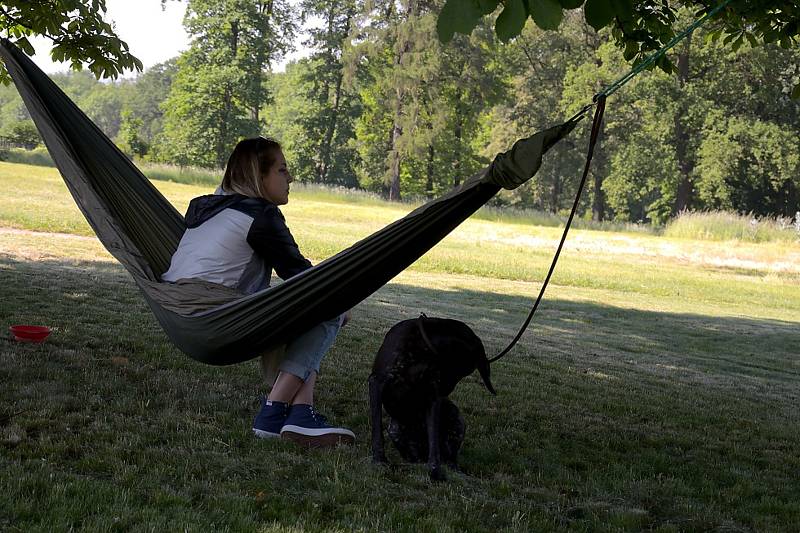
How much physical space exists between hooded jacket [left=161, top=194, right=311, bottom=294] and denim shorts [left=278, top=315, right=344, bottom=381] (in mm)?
271

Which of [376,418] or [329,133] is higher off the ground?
[329,133]

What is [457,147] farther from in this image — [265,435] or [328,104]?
[265,435]

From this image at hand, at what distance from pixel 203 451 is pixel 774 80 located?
36.0 m

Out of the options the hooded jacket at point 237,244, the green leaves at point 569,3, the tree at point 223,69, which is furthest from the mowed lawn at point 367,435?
the tree at point 223,69

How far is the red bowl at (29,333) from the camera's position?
4.82 meters

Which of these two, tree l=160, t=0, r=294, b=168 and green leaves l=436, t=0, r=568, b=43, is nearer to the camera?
green leaves l=436, t=0, r=568, b=43

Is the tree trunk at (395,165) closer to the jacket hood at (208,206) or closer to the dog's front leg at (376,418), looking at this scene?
the jacket hood at (208,206)

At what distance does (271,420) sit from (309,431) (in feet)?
0.60

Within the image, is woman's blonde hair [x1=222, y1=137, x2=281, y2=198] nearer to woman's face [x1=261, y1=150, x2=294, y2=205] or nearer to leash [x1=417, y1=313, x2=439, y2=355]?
woman's face [x1=261, y1=150, x2=294, y2=205]

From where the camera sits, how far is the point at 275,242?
11.1ft

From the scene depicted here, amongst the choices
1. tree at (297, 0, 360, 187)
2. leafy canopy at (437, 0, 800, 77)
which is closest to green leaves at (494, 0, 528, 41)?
leafy canopy at (437, 0, 800, 77)

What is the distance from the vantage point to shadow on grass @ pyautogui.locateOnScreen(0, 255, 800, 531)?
2641 mm

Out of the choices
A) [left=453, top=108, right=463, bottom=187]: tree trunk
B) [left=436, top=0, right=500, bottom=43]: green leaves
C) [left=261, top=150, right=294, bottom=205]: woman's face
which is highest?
[left=453, top=108, right=463, bottom=187]: tree trunk

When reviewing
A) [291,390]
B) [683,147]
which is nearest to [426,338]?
[291,390]
